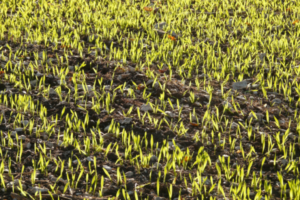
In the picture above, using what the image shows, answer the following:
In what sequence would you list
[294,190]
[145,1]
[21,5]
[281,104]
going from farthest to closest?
1. [145,1]
2. [21,5]
3. [281,104]
4. [294,190]

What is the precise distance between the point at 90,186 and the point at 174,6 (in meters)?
3.85

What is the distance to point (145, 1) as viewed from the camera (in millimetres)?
5426

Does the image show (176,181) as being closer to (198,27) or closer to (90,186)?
(90,186)

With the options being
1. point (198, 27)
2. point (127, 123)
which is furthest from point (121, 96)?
point (198, 27)

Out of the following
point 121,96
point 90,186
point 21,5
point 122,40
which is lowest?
point 90,186

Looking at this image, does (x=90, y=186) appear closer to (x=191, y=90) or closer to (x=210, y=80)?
(x=191, y=90)

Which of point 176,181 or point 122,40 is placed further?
point 122,40

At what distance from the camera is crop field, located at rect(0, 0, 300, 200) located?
215 centimetres

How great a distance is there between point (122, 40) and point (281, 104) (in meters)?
2.02

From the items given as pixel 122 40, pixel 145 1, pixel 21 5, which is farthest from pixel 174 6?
pixel 21 5

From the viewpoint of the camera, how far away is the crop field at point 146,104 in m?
2.15

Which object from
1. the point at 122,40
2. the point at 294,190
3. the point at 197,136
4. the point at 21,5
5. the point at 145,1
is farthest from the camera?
the point at 145,1

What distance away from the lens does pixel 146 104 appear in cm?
297

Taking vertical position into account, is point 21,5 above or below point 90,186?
above
